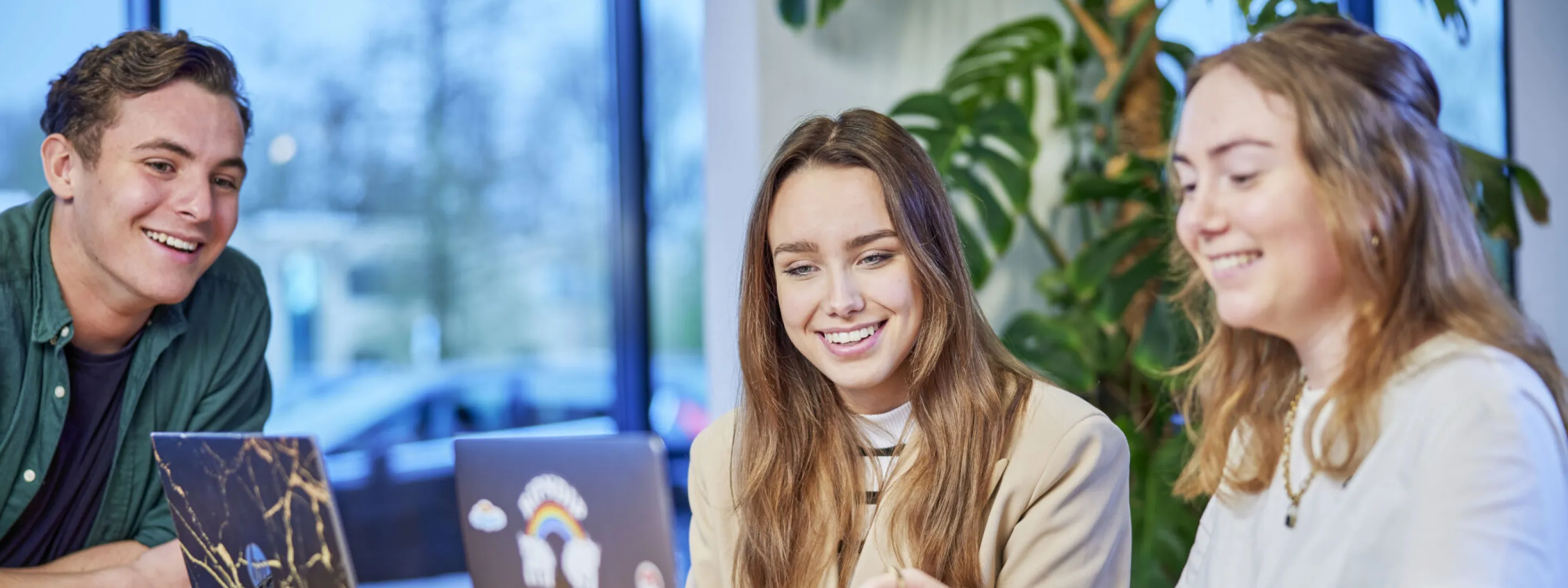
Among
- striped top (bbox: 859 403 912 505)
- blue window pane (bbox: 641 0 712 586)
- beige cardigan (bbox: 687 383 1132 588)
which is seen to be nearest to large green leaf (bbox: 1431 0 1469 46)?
beige cardigan (bbox: 687 383 1132 588)

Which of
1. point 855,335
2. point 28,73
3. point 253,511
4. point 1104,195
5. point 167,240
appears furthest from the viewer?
point 28,73

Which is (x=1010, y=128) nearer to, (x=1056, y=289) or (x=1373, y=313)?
(x=1056, y=289)

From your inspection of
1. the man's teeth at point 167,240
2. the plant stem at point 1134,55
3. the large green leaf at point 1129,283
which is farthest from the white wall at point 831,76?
the man's teeth at point 167,240

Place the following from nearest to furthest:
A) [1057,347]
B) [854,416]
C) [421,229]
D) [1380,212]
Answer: [1380,212] < [854,416] < [1057,347] < [421,229]

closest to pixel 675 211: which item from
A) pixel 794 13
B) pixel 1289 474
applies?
pixel 794 13

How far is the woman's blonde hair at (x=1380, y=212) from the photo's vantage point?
96 cm

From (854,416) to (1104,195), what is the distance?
3.76 ft

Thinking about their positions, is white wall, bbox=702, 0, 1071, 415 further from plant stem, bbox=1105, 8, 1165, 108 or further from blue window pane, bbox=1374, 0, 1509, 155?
blue window pane, bbox=1374, 0, 1509, 155

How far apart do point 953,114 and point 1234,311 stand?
162 cm

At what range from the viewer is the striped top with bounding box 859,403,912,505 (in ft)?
4.80

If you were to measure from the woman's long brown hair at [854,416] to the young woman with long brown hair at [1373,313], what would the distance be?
15.1 inches

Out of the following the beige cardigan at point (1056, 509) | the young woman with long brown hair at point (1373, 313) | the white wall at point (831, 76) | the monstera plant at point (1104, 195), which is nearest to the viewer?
the young woman with long brown hair at point (1373, 313)

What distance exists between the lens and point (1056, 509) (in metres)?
1.33

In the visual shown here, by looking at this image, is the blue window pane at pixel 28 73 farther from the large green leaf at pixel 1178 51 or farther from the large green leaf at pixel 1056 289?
the large green leaf at pixel 1178 51
